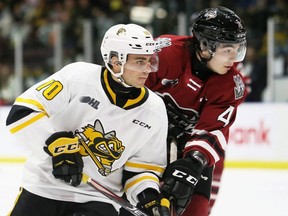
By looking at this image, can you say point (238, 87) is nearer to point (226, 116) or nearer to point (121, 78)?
point (226, 116)

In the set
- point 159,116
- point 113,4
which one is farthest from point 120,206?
point 113,4

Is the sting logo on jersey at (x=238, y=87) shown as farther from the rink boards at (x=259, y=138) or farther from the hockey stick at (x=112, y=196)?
the rink boards at (x=259, y=138)

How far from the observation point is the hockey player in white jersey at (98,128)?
2744mm

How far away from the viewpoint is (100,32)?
689cm

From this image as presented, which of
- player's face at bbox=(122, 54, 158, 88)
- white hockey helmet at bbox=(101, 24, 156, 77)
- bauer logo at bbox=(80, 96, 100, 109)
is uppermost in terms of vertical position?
white hockey helmet at bbox=(101, 24, 156, 77)

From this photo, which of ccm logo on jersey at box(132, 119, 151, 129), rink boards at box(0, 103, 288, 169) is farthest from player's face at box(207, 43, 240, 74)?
rink boards at box(0, 103, 288, 169)

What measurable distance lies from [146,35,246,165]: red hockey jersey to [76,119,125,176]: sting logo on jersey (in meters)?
0.43

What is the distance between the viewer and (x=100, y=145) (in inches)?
113

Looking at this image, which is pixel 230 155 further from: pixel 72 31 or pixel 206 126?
pixel 206 126

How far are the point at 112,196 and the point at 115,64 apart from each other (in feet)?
1.75

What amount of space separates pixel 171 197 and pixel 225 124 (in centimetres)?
45

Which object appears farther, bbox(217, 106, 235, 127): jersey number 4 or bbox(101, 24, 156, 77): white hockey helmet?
bbox(217, 106, 235, 127): jersey number 4

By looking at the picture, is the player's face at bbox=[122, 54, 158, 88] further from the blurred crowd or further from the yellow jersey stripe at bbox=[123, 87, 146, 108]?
the blurred crowd

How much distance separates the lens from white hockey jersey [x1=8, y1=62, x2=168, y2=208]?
276 centimetres
